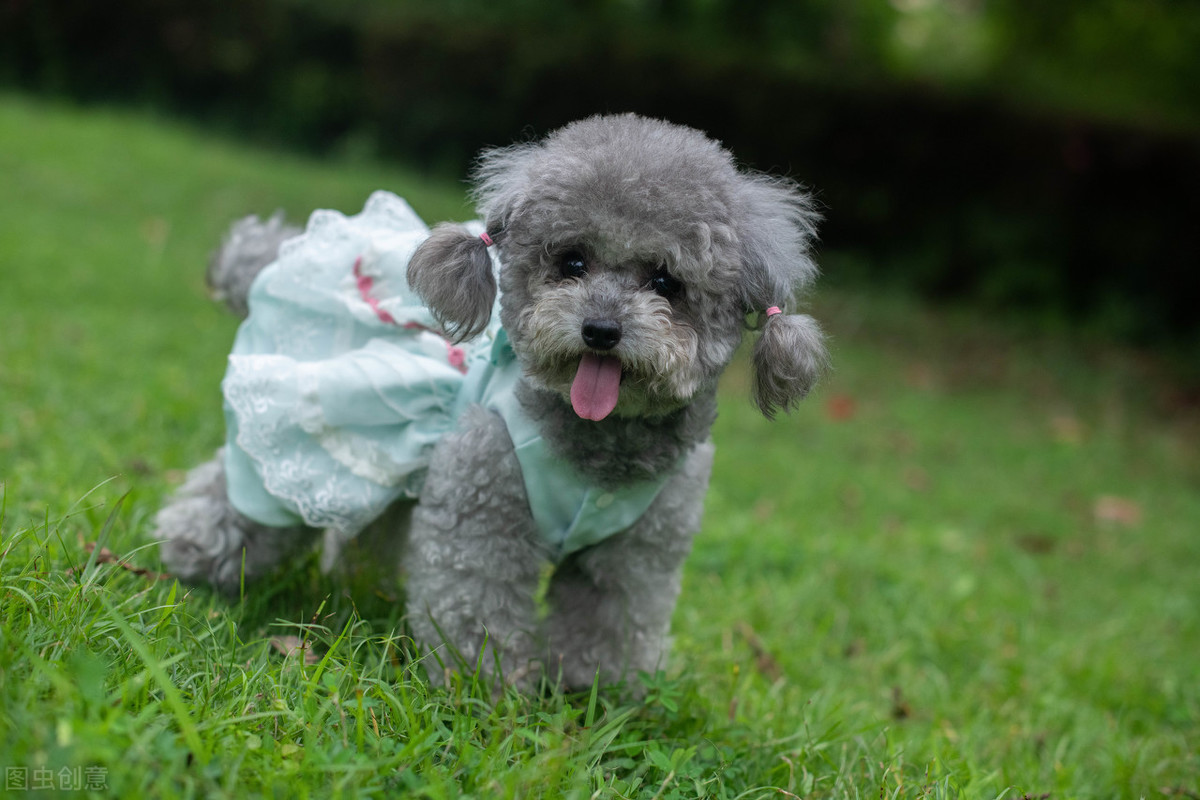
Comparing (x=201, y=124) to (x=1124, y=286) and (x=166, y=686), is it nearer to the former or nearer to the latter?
(x=1124, y=286)

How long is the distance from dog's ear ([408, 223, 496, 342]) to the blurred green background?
7812 mm

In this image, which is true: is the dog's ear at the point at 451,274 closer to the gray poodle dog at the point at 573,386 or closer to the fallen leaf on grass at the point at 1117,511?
the gray poodle dog at the point at 573,386

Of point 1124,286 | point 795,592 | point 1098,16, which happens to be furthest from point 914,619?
point 1098,16

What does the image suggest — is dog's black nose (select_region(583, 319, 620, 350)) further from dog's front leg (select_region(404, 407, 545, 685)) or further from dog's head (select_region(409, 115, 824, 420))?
dog's front leg (select_region(404, 407, 545, 685))

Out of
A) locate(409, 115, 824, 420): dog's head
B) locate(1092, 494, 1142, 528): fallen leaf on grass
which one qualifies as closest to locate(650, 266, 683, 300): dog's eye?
locate(409, 115, 824, 420): dog's head

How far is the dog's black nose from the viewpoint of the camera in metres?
2.23

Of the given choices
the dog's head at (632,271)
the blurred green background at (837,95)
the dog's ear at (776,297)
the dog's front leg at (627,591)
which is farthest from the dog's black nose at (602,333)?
the blurred green background at (837,95)

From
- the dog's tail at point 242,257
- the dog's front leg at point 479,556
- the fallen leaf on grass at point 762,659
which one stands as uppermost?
the dog's tail at point 242,257

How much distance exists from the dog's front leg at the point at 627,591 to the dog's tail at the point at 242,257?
4.45 feet

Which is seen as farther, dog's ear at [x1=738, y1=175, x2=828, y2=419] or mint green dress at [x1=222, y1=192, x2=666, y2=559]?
mint green dress at [x1=222, y1=192, x2=666, y2=559]

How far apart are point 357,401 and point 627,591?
0.91 m

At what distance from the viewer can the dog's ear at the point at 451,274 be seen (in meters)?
2.44

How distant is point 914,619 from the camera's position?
407cm

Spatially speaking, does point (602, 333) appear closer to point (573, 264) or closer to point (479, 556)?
point (573, 264)
